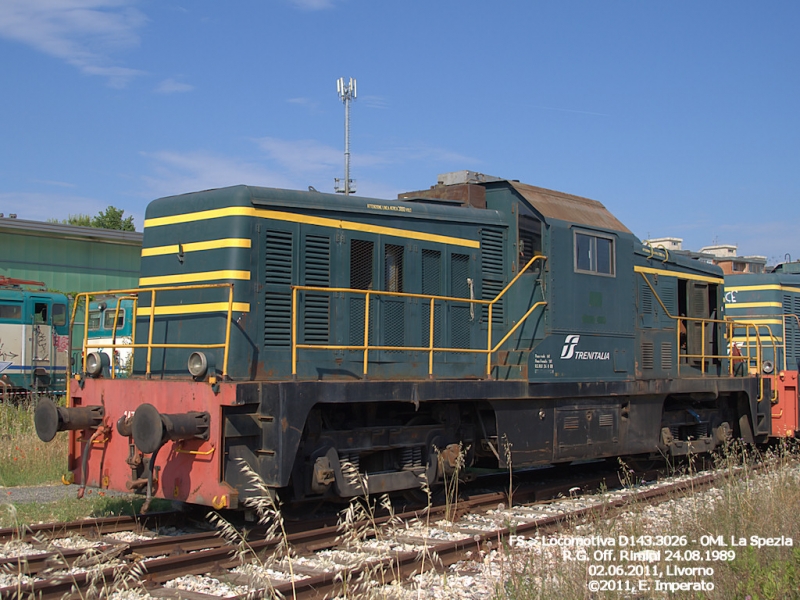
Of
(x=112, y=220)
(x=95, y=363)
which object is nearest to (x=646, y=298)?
(x=95, y=363)

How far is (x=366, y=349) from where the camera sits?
7922 millimetres

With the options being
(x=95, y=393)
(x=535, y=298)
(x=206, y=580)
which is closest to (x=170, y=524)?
(x=95, y=393)

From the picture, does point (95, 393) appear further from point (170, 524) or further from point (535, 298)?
point (535, 298)

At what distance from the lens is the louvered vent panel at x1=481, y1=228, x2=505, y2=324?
9852 mm

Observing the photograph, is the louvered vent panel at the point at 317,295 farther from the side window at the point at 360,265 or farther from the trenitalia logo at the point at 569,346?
the trenitalia logo at the point at 569,346

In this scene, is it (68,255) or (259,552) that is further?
(68,255)

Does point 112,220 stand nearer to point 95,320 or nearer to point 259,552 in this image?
point 95,320

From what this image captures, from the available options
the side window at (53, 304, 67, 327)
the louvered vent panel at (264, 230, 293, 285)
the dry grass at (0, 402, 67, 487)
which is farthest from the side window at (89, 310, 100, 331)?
the louvered vent panel at (264, 230, 293, 285)

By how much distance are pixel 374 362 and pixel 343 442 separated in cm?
112

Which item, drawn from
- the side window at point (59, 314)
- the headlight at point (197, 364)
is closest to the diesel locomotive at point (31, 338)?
the side window at point (59, 314)

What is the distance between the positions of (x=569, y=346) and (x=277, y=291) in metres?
3.97

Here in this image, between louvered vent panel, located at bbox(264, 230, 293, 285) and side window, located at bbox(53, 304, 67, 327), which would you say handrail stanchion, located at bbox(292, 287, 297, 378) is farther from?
side window, located at bbox(53, 304, 67, 327)

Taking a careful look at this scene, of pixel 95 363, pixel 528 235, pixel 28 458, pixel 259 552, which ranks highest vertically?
pixel 528 235

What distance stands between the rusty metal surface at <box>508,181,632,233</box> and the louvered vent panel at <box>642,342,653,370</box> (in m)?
1.70
